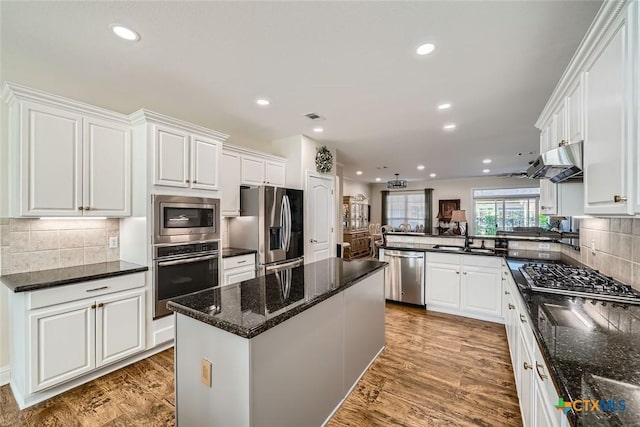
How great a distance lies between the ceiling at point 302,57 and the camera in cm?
166

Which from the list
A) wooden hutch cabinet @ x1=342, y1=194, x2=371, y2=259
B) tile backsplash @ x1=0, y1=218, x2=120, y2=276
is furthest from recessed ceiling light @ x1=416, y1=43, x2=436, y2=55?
wooden hutch cabinet @ x1=342, y1=194, x2=371, y2=259

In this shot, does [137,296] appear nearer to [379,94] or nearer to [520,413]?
[379,94]

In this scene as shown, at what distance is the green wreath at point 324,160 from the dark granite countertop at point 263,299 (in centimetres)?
255

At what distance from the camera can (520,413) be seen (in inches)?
77.7

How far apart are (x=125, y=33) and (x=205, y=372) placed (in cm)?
217

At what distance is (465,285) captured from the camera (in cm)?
379

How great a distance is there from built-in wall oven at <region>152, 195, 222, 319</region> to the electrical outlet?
1.61 metres

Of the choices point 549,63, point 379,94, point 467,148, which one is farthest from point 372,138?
point 549,63

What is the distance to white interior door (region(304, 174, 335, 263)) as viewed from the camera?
4422 mm

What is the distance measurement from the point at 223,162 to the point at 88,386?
2523mm

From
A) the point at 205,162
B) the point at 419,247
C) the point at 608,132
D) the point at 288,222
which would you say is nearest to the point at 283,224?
the point at 288,222

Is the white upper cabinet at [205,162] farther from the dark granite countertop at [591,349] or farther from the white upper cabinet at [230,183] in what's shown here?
the dark granite countertop at [591,349]

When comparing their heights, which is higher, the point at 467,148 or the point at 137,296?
the point at 467,148

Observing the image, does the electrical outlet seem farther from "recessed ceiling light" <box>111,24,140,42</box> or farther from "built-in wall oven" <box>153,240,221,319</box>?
"recessed ceiling light" <box>111,24,140,42</box>
